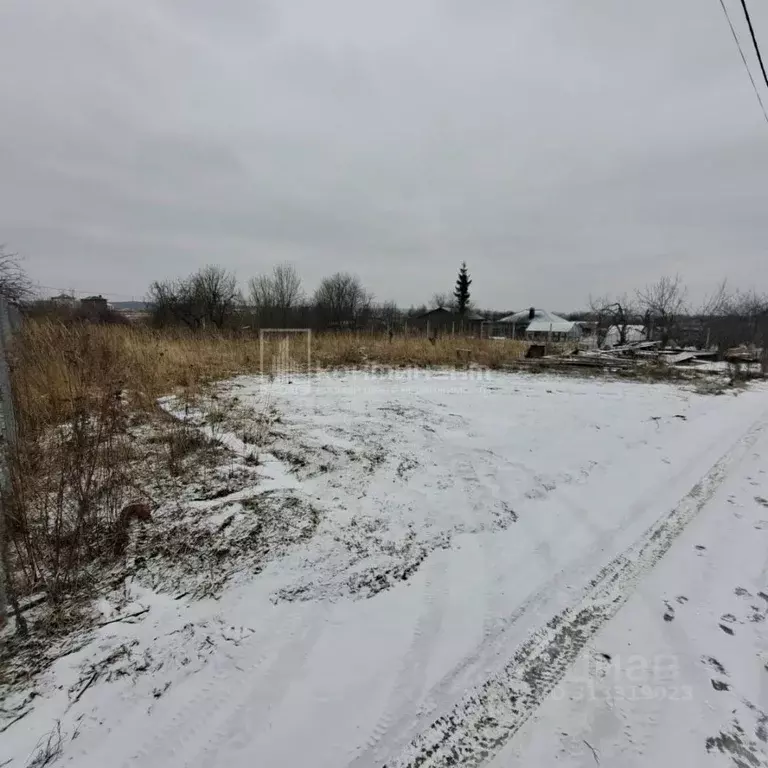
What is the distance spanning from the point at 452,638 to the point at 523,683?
0.35 m

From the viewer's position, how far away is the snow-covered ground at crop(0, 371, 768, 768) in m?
1.40

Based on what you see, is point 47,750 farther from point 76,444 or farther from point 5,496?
point 76,444

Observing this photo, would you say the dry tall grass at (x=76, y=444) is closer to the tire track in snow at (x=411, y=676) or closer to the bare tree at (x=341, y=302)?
the tire track in snow at (x=411, y=676)

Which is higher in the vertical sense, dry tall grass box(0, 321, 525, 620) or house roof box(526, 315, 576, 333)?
house roof box(526, 315, 576, 333)

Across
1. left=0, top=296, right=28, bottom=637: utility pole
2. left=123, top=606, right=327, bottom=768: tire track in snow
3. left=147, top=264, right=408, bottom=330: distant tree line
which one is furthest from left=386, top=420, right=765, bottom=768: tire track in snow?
left=147, top=264, right=408, bottom=330: distant tree line

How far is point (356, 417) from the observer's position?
531 cm

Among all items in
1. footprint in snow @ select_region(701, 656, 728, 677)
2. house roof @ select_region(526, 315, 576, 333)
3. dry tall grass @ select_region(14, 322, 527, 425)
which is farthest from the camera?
house roof @ select_region(526, 315, 576, 333)

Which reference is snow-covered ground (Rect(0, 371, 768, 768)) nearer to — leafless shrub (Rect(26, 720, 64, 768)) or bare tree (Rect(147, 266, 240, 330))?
leafless shrub (Rect(26, 720, 64, 768))

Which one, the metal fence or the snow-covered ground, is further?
the metal fence

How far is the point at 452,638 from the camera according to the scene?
1.85 m

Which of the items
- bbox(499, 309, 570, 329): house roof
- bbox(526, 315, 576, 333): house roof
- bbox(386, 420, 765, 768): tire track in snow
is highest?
bbox(499, 309, 570, 329): house roof

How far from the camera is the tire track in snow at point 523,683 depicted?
140 centimetres

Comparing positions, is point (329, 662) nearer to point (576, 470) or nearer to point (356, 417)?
point (576, 470)

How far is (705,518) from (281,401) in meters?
5.38
